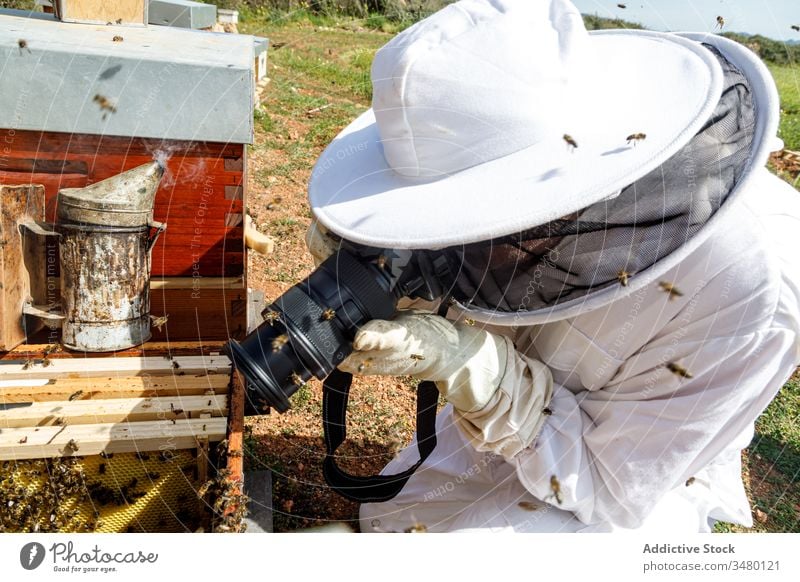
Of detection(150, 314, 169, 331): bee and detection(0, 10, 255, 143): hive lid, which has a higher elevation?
detection(0, 10, 255, 143): hive lid

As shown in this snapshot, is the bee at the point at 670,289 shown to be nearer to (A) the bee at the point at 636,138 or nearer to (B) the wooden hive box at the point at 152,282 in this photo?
(A) the bee at the point at 636,138

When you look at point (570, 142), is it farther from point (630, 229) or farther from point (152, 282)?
point (152, 282)

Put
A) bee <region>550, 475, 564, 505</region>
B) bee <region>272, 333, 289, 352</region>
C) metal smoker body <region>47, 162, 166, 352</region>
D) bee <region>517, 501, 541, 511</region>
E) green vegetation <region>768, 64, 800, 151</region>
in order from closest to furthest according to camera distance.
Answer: bee <region>272, 333, 289, 352</region>
bee <region>550, 475, 564, 505</region>
bee <region>517, 501, 541, 511</region>
metal smoker body <region>47, 162, 166, 352</region>
green vegetation <region>768, 64, 800, 151</region>

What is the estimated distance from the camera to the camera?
5.10 feet

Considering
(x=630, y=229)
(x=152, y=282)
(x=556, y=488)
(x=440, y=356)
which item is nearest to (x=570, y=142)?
(x=630, y=229)

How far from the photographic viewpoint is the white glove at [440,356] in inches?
63.2

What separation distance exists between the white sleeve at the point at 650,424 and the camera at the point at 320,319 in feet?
2.09

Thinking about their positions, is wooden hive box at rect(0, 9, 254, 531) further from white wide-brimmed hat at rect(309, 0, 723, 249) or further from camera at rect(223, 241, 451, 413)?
white wide-brimmed hat at rect(309, 0, 723, 249)

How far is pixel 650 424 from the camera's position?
1733 mm

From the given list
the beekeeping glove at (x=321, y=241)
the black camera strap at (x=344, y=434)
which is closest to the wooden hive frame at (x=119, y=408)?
the black camera strap at (x=344, y=434)

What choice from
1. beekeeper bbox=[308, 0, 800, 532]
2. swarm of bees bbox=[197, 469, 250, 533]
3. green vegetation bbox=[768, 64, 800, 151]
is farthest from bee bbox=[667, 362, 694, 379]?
green vegetation bbox=[768, 64, 800, 151]

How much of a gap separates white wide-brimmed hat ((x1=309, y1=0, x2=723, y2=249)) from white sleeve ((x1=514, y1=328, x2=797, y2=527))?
587 mm

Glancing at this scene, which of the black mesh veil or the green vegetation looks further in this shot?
the green vegetation

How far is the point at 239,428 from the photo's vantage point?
84.3 inches
